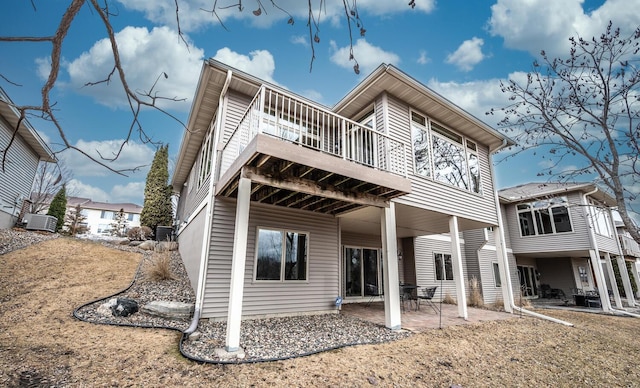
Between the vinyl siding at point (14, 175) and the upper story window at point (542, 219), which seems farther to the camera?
the upper story window at point (542, 219)

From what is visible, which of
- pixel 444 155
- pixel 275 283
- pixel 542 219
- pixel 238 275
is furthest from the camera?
pixel 542 219

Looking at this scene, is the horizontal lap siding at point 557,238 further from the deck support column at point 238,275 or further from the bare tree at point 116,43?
the bare tree at point 116,43

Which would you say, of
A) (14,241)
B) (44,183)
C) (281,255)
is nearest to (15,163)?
(14,241)

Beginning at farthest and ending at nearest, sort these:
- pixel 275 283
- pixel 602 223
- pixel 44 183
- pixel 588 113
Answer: pixel 44 183 → pixel 602 223 → pixel 275 283 → pixel 588 113

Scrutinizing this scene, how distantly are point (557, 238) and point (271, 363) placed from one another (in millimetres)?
16019

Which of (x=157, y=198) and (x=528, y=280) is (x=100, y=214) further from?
(x=528, y=280)

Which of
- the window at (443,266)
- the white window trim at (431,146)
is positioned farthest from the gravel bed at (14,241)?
the window at (443,266)

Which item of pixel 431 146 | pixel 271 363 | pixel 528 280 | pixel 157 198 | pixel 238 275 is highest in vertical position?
pixel 157 198

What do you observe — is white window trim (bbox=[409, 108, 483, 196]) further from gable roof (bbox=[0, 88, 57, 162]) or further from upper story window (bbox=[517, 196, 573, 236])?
gable roof (bbox=[0, 88, 57, 162])

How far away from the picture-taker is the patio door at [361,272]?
33.8ft

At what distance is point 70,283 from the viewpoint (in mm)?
6605

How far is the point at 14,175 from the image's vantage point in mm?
11859

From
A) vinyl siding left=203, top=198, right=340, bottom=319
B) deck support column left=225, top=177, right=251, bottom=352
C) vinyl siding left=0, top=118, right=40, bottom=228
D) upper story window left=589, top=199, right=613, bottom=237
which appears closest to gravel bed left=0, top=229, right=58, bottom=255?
vinyl siding left=0, top=118, right=40, bottom=228

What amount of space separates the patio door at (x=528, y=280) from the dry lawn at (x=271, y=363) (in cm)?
1097
